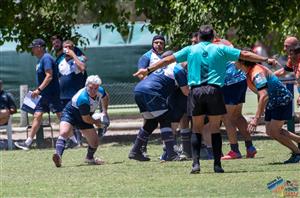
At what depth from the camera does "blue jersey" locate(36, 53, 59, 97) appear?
64.4 feet

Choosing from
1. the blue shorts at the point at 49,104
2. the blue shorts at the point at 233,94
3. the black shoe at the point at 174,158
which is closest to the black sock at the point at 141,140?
the black shoe at the point at 174,158

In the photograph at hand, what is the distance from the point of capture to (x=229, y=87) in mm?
15703

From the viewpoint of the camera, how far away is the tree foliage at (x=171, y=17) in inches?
791

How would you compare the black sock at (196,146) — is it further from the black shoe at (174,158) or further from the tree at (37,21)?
the tree at (37,21)

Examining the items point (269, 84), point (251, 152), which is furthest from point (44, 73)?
point (269, 84)

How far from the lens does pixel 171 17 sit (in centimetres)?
2178

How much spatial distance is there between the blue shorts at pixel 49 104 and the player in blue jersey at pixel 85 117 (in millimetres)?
4335

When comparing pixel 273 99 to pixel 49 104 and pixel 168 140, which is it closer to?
pixel 168 140

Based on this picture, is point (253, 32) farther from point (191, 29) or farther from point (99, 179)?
point (99, 179)

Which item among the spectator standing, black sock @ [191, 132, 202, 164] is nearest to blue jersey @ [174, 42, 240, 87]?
black sock @ [191, 132, 202, 164]

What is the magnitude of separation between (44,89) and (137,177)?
7.43 metres

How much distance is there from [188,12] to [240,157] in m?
5.80

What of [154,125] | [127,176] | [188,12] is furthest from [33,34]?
Result: [127,176]

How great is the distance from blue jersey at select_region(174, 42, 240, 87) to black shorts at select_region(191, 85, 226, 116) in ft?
0.28
